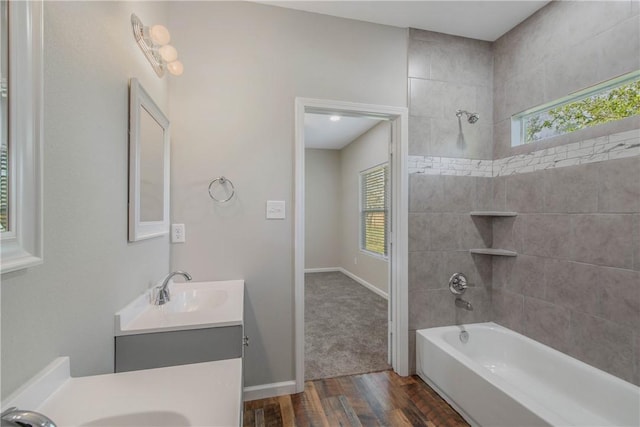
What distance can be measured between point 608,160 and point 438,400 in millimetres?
1869

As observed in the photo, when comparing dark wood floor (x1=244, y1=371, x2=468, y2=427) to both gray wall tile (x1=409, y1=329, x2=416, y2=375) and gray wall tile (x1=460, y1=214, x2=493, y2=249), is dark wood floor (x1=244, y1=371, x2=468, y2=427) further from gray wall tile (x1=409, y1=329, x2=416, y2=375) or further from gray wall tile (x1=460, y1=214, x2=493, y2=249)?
gray wall tile (x1=460, y1=214, x2=493, y2=249)

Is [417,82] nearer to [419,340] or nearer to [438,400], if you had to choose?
[419,340]

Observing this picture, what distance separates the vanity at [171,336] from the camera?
1.17 meters

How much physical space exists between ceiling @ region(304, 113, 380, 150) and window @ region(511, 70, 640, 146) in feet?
6.36

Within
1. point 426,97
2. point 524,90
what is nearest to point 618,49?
point 524,90

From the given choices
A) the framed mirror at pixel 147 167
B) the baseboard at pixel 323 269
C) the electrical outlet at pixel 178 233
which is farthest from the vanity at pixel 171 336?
the baseboard at pixel 323 269

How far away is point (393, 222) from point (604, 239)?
4.13 ft

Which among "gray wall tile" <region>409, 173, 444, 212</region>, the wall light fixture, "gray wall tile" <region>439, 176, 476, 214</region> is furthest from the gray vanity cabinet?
"gray wall tile" <region>439, 176, 476, 214</region>

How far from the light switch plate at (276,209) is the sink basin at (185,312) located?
0.54 meters

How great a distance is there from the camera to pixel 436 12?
2.06m

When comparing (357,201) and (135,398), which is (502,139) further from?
(357,201)

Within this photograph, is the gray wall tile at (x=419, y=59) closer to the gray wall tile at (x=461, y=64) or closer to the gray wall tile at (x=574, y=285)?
the gray wall tile at (x=461, y=64)

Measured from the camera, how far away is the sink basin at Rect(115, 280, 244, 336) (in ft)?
3.93

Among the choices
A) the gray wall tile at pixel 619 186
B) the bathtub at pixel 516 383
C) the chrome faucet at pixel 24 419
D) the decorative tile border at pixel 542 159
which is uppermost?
the decorative tile border at pixel 542 159
